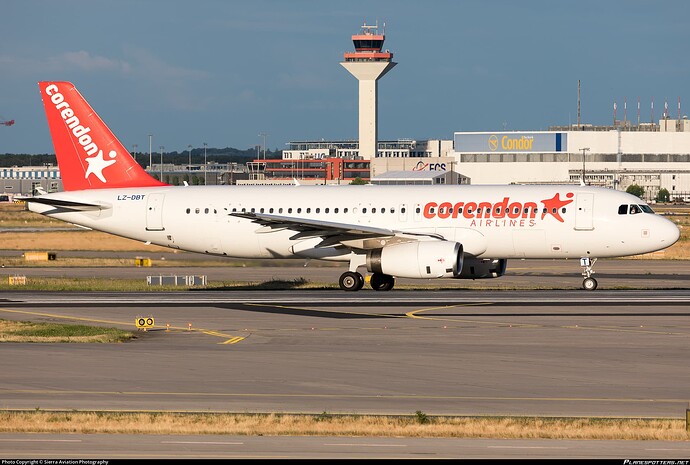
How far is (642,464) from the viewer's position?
610 inches

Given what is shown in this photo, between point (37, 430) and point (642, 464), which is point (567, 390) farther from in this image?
point (37, 430)

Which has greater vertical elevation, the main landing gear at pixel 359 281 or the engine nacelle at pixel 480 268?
the engine nacelle at pixel 480 268

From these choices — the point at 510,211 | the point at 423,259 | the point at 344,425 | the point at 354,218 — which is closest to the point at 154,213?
the point at 354,218

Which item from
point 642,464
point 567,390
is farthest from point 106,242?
point 642,464

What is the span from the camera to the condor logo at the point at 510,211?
46062 mm

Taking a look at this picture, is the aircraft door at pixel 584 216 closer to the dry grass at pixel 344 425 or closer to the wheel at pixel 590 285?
the wheel at pixel 590 285

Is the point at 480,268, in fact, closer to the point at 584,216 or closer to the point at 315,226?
the point at 584,216

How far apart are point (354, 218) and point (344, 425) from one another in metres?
29.4

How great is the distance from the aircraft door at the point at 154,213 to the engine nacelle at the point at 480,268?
567 inches

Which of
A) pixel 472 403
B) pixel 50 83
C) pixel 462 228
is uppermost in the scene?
pixel 50 83

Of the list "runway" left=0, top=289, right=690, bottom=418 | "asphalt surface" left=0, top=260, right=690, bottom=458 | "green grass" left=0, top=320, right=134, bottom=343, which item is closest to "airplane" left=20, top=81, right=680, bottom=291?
"asphalt surface" left=0, top=260, right=690, bottom=458

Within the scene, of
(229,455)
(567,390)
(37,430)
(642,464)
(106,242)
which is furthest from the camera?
(106,242)

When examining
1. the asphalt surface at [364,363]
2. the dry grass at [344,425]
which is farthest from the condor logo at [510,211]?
the dry grass at [344,425]

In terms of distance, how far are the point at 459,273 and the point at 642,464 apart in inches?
1165
